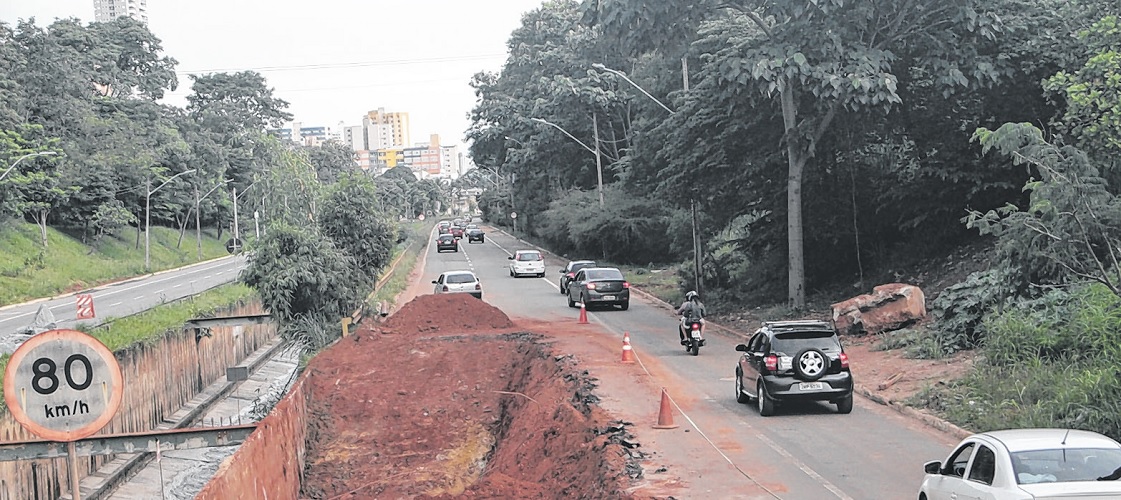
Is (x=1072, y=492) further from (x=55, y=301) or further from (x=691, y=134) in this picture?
(x=55, y=301)

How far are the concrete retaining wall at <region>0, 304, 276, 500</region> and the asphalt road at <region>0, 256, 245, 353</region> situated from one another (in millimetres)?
2786

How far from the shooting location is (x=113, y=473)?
23062mm

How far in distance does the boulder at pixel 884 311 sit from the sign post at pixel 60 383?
19.6 meters

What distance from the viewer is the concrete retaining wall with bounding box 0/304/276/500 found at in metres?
19.5

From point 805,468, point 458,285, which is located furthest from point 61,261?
point 805,468

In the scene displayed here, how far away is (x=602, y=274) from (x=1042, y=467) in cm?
2822

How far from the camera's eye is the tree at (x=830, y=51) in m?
23.7

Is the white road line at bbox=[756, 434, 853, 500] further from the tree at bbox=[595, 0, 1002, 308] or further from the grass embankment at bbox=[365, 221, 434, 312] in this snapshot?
the grass embankment at bbox=[365, 221, 434, 312]

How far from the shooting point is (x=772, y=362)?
15438 millimetres

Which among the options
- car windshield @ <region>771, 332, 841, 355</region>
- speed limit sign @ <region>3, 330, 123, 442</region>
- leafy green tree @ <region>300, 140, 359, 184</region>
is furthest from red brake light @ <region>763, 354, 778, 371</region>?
Answer: leafy green tree @ <region>300, 140, 359, 184</region>

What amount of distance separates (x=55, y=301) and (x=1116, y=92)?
47.1m

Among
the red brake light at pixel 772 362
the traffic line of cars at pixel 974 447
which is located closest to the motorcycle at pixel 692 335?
the traffic line of cars at pixel 974 447

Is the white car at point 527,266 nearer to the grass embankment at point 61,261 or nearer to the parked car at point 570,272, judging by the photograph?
the parked car at point 570,272

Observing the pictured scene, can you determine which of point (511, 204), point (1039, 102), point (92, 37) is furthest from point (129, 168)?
point (1039, 102)
